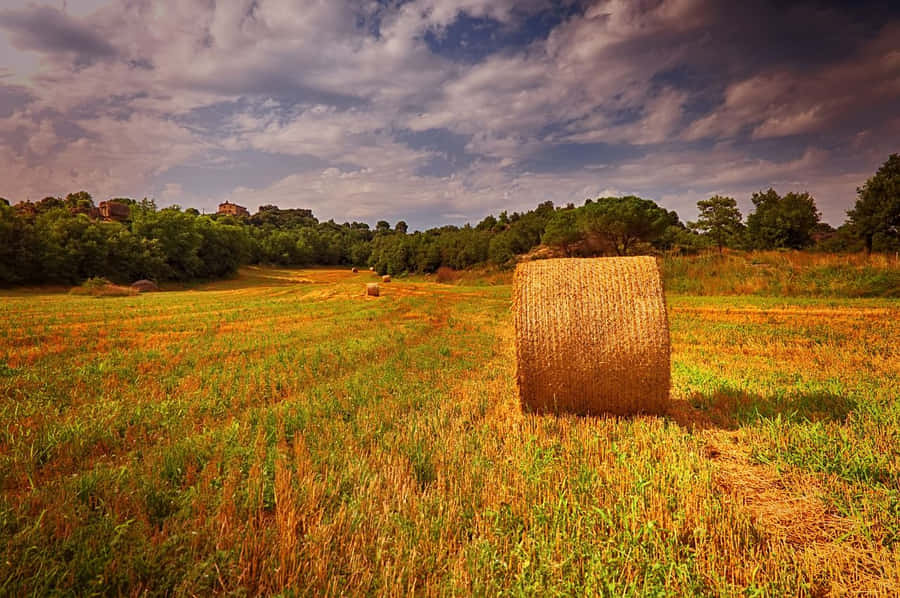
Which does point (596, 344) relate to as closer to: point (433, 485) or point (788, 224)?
point (433, 485)

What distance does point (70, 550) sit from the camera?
2.75 m

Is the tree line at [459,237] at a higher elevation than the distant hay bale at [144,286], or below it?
higher

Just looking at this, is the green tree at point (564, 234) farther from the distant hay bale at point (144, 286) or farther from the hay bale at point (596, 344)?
the hay bale at point (596, 344)

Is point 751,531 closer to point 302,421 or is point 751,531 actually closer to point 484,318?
point 302,421

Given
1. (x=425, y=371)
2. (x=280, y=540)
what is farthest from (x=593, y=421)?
(x=280, y=540)

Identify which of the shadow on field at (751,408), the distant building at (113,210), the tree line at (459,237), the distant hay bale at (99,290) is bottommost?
the shadow on field at (751,408)

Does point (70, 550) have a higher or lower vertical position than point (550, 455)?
higher

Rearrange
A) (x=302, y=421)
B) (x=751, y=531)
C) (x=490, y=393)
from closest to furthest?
(x=751, y=531), (x=302, y=421), (x=490, y=393)

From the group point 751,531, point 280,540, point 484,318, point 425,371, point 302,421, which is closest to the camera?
point 280,540

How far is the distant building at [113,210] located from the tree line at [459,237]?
26.4 m

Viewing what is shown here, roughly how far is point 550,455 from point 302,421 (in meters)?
3.31

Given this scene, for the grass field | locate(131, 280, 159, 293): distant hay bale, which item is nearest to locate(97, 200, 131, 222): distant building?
locate(131, 280, 159, 293): distant hay bale

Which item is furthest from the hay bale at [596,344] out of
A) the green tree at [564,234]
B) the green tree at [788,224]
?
the green tree at [788,224]

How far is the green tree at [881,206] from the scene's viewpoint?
34.9 metres
